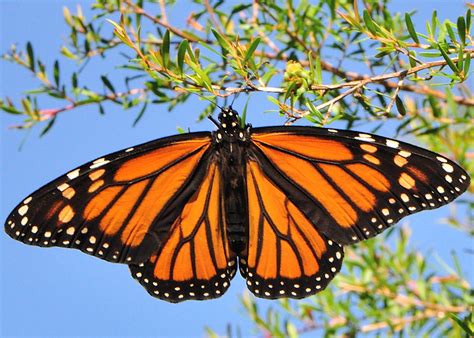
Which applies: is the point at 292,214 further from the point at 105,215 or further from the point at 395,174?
the point at 105,215

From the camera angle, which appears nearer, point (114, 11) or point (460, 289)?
point (114, 11)

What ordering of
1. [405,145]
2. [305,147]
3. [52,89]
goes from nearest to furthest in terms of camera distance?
[405,145] → [305,147] → [52,89]

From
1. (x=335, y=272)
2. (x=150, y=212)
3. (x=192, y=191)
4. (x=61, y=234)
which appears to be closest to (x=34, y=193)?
(x=61, y=234)

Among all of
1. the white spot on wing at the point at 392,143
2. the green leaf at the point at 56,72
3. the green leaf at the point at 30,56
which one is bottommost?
the white spot on wing at the point at 392,143

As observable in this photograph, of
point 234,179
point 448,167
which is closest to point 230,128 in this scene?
point 234,179

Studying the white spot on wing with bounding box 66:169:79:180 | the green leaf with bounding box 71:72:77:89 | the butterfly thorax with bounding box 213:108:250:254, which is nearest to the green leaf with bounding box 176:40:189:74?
the butterfly thorax with bounding box 213:108:250:254

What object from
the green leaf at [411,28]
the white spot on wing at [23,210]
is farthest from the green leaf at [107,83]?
the green leaf at [411,28]

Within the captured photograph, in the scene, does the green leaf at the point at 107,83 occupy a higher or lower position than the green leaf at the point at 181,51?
higher

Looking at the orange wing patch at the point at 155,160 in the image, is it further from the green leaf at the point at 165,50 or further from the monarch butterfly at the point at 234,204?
the green leaf at the point at 165,50

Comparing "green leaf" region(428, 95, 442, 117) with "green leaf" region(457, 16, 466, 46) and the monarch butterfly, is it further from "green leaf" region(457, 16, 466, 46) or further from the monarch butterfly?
"green leaf" region(457, 16, 466, 46)
